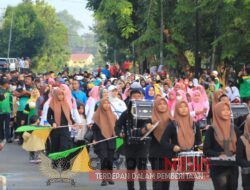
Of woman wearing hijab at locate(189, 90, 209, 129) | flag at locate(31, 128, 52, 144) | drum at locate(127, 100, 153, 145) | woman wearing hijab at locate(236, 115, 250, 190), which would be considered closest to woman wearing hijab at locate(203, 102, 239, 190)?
woman wearing hijab at locate(236, 115, 250, 190)

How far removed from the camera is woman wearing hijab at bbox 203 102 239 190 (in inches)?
410

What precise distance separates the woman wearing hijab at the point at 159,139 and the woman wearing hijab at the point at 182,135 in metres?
0.20

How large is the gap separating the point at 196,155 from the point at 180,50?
27528 millimetres

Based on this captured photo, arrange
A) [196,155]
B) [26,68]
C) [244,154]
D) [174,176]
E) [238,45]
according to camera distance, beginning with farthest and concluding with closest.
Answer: [26,68] → [238,45] → [174,176] → [196,155] → [244,154]

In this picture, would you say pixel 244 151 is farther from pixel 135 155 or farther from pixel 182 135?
pixel 135 155

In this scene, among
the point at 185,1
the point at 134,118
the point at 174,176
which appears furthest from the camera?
the point at 185,1

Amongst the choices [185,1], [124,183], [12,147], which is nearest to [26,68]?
[185,1]

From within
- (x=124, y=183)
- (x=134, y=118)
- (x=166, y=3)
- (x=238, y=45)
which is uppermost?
(x=166, y=3)

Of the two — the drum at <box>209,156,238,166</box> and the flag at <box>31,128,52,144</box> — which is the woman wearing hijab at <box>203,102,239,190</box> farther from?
the flag at <box>31,128,52,144</box>

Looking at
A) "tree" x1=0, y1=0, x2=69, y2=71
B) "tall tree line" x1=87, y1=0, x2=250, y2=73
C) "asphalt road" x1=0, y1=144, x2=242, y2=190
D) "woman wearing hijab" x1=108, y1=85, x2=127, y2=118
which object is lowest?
"asphalt road" x1=0, y1=144, x2=242, y2=190

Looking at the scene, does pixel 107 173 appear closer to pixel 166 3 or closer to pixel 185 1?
pixel 185 1

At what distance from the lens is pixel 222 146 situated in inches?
415

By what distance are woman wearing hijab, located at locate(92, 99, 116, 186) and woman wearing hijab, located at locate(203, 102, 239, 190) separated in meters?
4.20

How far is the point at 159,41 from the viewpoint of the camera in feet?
120
